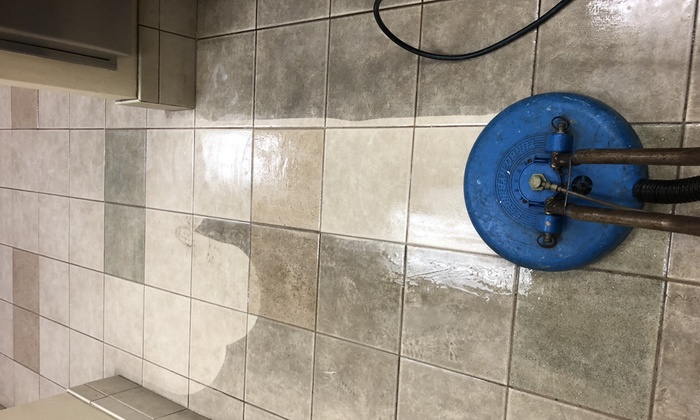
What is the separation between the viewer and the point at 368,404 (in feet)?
4.77

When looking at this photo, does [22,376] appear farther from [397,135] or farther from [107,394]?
[397,135]

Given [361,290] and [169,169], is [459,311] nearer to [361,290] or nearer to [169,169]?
[361,290]

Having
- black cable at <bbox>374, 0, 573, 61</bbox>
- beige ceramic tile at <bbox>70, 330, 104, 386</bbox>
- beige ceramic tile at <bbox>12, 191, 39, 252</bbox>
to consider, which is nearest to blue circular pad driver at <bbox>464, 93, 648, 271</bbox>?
black cable at <bbox>374, 0, 573, 61</bbox>

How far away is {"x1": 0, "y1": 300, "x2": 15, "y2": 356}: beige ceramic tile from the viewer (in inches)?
116

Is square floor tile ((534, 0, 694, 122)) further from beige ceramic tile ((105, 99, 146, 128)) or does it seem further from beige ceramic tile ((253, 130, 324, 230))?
beige ceramic tile ((105, 99, 146, 128))

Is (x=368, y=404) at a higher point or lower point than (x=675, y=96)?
lower

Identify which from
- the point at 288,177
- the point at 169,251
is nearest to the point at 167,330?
the point at 169,251

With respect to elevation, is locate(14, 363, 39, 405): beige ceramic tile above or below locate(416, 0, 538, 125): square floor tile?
below

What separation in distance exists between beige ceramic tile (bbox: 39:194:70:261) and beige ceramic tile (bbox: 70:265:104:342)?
6.2 inches

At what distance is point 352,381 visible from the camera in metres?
1.49

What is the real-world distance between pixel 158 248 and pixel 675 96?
193 cm

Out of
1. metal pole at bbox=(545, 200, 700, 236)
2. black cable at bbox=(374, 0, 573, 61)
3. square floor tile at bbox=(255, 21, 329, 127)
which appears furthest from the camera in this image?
square floor tile at bbox=(255, 21, 329, 127)

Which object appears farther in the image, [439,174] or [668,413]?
[439,174]

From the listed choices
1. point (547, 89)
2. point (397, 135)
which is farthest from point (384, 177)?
point (547, 89)
